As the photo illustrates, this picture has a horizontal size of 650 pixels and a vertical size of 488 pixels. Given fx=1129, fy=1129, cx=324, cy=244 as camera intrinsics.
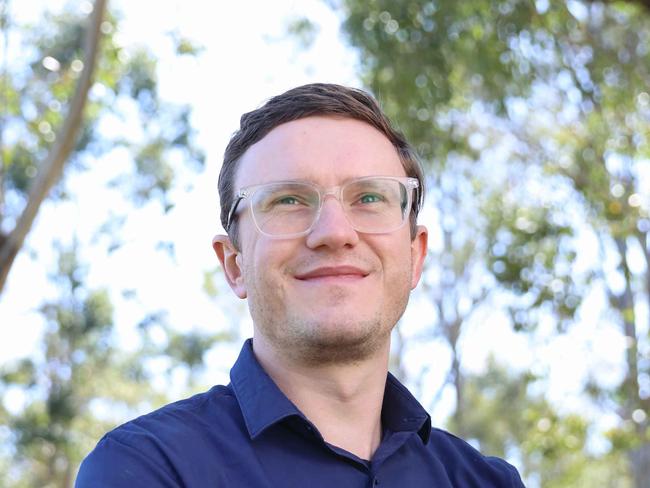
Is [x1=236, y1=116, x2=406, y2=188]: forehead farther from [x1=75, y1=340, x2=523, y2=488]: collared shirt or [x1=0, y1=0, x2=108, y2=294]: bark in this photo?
[x1=0, y1=0, x2=108, y2=294]: bark

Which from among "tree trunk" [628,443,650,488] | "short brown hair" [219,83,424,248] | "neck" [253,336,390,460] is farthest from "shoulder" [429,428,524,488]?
"tree trunk" [628,443,650,488]

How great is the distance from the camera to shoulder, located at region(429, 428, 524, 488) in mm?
2635

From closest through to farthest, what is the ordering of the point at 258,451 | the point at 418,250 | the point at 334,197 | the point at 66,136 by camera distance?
the point at 258,451 < the point at 334,197 < the point at 418,250 < the point at 66,136

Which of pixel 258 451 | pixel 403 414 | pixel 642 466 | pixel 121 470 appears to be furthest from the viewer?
pixel 642 466

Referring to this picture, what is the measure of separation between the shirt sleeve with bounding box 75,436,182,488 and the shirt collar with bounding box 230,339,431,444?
0.25 metres

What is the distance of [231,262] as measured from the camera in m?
2.73

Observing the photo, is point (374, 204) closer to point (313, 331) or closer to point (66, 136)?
point (313, 331)

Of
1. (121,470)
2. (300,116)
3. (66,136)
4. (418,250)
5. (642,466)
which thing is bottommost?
(121,470)

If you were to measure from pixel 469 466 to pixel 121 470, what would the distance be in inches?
35.6

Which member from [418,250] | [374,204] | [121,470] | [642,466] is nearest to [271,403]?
[121,470]

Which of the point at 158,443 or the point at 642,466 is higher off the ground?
the point at 642,466

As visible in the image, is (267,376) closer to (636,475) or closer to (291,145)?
(291,145)

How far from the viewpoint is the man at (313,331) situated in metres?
2.32

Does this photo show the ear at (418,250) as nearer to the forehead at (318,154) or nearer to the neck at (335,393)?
the forehead at (318,154)
